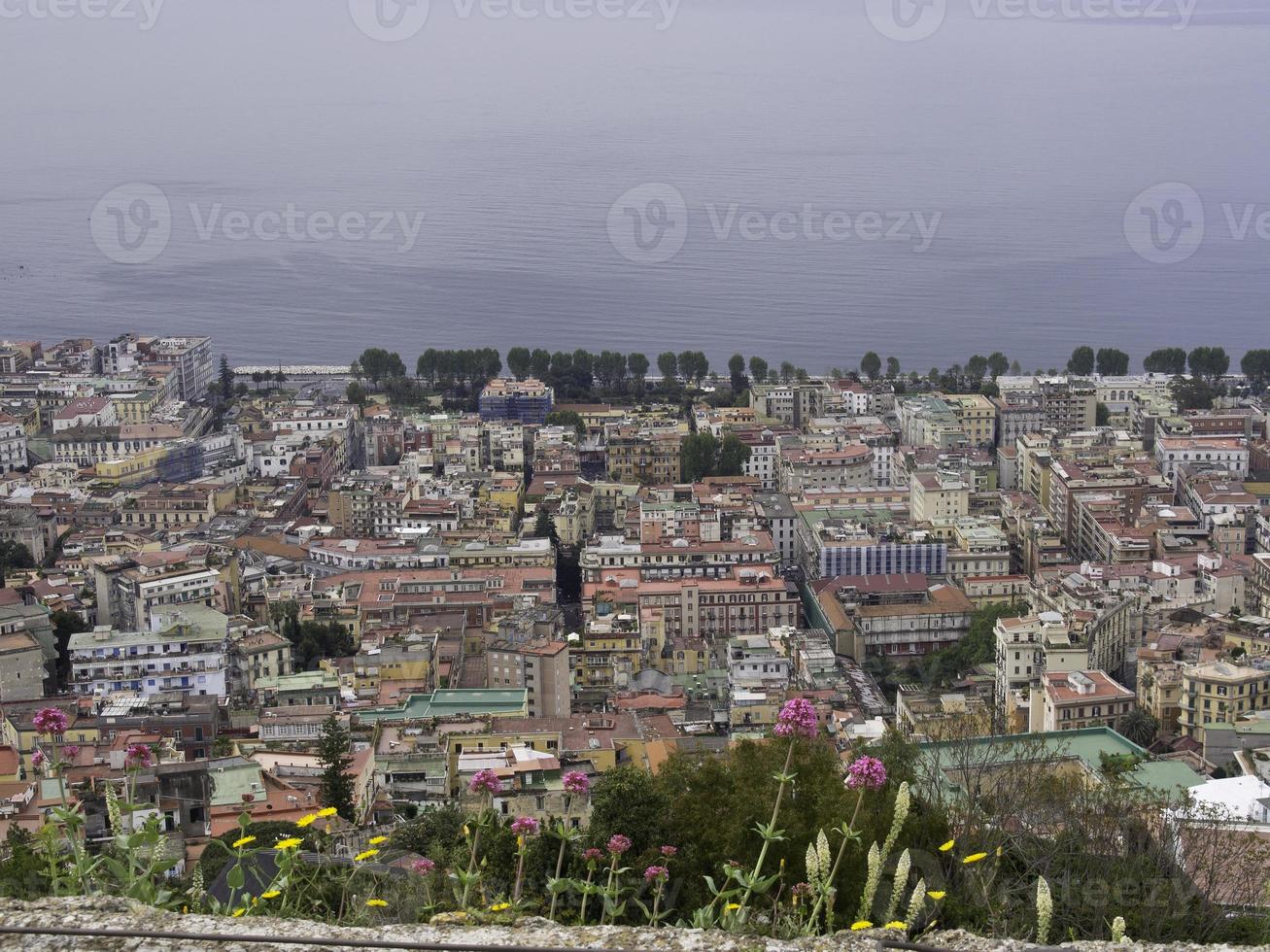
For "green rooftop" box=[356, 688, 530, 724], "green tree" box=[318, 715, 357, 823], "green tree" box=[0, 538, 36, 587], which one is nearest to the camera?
"green tree" box=[318, 715, 357, 823]

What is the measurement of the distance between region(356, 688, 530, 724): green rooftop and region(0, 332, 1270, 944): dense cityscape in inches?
1.4

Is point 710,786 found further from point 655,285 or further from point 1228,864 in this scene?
point 655,285

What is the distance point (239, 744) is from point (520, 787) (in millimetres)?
1818

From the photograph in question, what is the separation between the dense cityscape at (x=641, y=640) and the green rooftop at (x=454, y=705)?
0.03m

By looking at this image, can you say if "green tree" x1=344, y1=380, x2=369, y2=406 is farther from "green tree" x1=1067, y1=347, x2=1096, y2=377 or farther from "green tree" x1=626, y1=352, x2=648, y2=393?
"green tree" x1=1067, y1=347, x2=1096, y2=377

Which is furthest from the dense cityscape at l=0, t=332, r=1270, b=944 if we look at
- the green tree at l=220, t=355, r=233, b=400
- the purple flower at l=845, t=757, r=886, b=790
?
the green tree at l=220, t=355, r=233, b=400

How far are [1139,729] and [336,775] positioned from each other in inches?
126

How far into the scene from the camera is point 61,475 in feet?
39.3

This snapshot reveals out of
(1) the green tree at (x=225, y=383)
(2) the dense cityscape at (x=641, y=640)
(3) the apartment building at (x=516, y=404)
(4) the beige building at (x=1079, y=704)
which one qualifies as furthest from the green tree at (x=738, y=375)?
(4) the beige building at (x=1079, y=704)

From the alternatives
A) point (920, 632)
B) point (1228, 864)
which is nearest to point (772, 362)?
point (920, 632)

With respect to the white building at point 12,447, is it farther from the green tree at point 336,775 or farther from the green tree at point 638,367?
the green tree at point 336,775

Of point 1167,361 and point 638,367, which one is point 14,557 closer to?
point 638,367

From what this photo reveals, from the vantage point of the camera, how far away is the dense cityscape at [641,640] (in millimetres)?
2658

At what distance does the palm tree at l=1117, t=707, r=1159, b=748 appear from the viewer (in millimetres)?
6676
